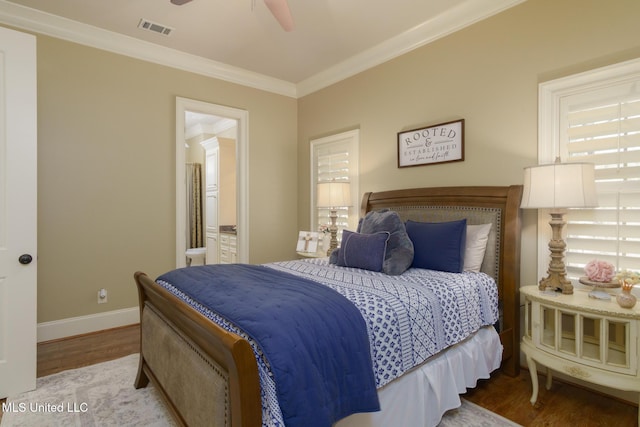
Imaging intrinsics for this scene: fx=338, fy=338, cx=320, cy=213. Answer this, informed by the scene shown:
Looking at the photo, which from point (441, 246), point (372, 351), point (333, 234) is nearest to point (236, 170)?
point (333, 234)

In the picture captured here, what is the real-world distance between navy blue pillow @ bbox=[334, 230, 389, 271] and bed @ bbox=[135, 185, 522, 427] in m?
0.10

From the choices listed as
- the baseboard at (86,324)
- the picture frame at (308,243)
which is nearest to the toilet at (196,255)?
the baseboard at (86,324)

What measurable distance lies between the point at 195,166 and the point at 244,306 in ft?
20.1

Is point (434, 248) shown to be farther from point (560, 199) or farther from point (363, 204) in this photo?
point (363, 204)

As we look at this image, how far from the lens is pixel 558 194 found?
208 centimetres

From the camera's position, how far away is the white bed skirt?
1629 millimetres

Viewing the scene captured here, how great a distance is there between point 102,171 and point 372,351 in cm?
325

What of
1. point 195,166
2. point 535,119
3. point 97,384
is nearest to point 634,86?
point 535,119

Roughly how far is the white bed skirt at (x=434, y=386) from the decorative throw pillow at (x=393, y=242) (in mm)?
635

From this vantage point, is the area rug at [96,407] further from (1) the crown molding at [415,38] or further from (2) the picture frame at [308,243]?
(1) the crown molding at [415,38]

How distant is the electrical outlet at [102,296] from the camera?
11.3 ft

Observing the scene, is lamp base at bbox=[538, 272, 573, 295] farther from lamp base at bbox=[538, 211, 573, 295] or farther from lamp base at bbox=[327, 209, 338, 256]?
lamp base at bbox=[327, 209, 338, 256]

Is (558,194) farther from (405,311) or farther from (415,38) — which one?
(415,38)

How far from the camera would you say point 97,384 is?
2.39 metres
